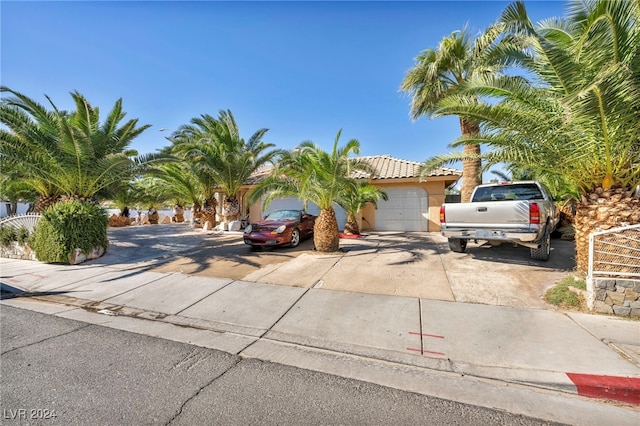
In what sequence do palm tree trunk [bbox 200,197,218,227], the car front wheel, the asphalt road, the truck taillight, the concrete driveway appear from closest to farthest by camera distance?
the asphalt road, the concrete driveway, the truck taillight, the car front wheel, palm tree trunk [bbox 200,197,218,227]

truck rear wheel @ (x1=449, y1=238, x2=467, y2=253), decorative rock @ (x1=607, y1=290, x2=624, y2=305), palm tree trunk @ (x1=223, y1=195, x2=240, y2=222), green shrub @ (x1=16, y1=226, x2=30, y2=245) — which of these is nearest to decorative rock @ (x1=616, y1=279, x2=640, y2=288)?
decorative rock @ (x1=607, y1=290, x2=624, y2=305)

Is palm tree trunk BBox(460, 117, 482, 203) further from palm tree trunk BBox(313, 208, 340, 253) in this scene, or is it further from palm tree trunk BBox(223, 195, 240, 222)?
palm tree trunk BBox(223, 195, 240, 222)

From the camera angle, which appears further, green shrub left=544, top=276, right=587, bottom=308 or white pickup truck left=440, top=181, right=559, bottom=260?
white pickup truck left=440, top=181, right=559, bottom=260

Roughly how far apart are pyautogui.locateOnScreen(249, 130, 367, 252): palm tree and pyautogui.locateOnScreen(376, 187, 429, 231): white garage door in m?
6.36

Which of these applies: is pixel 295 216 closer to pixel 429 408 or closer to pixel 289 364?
pixel 289 364

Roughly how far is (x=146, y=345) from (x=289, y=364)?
2082mm

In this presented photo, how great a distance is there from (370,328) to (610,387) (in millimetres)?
2520

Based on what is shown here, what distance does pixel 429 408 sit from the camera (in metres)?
2.39

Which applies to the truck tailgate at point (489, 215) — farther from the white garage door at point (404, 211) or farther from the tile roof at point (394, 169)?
the white garage door at point (404, 211)

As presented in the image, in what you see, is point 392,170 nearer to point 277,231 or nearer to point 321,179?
point 321,179

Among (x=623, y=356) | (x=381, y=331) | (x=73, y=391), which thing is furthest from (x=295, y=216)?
(x=623, y=356)

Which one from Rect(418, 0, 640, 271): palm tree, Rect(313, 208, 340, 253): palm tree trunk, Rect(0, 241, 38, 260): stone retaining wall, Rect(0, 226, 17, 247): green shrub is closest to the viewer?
Rect(418, 0, 640, 271): palm tree

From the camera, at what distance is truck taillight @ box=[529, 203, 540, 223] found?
Result: 6023 millimetres

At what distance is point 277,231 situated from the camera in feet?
31.6
